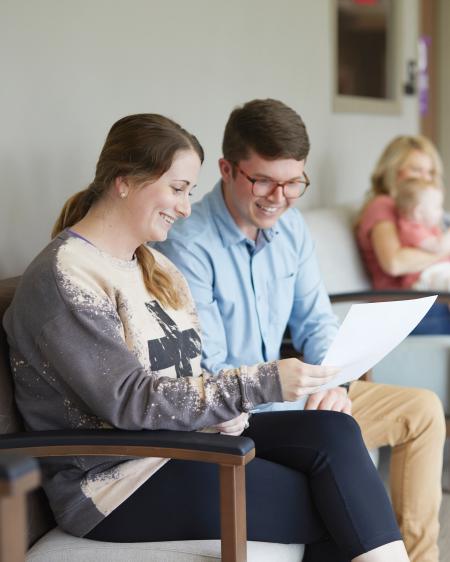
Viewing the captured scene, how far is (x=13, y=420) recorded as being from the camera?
1678 millimetres

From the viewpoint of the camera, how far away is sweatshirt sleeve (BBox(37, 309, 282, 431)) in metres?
1.54

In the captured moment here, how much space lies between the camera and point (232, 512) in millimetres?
1475

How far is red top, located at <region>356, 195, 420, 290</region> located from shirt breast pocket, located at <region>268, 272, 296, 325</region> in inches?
45.3

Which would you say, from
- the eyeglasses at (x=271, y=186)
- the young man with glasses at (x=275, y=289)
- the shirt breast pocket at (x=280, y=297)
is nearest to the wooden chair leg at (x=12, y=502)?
the young man with glasses at (x=275, y=289)

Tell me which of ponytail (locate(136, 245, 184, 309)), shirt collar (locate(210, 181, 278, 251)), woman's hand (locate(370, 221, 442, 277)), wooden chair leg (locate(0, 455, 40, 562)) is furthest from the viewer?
woman's hand (locate(370, 221, 442, 277))

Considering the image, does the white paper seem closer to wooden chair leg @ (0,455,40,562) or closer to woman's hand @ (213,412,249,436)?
woman's hand @ (213,412,249,436)

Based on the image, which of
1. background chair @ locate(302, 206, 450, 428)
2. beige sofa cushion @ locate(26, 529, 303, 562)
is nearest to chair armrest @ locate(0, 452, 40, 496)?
beige sofa cushion @ locate(26, 529, 303, 562)

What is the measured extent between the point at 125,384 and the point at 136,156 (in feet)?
1.44

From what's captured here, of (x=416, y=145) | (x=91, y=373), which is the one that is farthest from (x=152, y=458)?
(x=416, y=145)

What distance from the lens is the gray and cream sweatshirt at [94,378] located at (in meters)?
1.55

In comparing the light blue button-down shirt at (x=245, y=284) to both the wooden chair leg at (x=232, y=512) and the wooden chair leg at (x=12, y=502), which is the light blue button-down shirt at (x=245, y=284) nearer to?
the wooden chair leg at (x=232, y=512)

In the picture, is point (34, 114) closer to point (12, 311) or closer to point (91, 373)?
point (12, 311)

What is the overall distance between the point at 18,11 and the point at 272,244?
822 millimetres

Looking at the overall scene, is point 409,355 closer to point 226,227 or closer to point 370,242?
point 370,242
